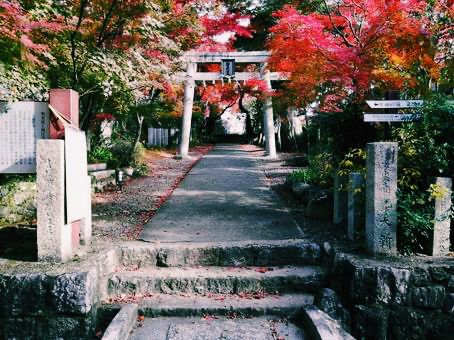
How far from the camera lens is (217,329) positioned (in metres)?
3.80

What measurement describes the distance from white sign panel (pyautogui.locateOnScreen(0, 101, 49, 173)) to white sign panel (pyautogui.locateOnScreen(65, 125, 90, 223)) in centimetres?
38

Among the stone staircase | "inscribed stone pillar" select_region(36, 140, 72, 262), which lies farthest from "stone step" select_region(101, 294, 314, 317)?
"inscribed stone pillar" select_region(36, 140, 72, 262)

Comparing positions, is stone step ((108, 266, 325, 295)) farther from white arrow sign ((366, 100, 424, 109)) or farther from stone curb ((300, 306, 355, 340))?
white arrow sign ((366, 100, 424, 109))

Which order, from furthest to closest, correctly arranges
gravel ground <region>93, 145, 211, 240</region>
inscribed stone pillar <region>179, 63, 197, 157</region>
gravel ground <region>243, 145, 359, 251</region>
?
inscribed stone pillar <region>179, 63, 197, 157</region>, gravel ground <region>93, 145, 211, 240</region>, gravel ground <region>243, 145, 359, 251</region>

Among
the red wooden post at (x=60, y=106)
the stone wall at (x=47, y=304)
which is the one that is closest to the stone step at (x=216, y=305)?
the stone wall at (x=47, y=304)

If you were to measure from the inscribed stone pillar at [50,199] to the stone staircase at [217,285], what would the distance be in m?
0.75

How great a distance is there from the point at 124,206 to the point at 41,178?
3571mm

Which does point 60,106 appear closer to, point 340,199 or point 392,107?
point 392,107

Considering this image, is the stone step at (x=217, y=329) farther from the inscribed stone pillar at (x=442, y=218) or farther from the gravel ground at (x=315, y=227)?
the inscribed stone pillar at (x=442, y=218)

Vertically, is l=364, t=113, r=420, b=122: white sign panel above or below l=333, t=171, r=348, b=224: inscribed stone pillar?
above

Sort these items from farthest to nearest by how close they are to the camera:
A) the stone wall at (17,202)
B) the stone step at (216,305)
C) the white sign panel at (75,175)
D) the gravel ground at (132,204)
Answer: the stone wall at (17,202) → the gravel ground at (132,204) → the white sign panel at (75,175) → the stone step at (216,305)

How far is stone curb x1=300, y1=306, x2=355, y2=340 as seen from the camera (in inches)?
140

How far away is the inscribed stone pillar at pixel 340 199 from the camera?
18.9 ft

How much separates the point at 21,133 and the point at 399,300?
178 inches
